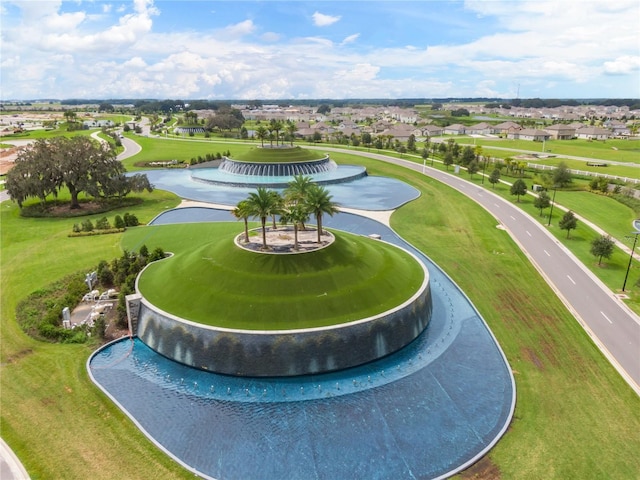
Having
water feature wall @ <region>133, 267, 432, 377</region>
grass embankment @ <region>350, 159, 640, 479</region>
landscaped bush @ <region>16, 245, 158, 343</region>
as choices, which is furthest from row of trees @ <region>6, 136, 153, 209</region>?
grass embankment @ <region>350, 159, 640, 479</region>

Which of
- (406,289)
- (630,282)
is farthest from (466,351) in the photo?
(630,282)

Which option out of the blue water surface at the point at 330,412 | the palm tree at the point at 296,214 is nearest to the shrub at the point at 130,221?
the blue water surface at the point at 330,412

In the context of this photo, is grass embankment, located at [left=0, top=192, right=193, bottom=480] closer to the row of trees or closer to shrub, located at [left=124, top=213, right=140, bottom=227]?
shrub, located at [left=124, top=213, right=140, bottom=227]

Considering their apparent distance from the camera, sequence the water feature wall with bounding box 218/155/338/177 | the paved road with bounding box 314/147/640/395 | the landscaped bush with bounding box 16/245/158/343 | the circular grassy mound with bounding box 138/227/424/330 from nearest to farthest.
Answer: the circular grassy mound with bounding box 138/227/424/330 < the paved road with bounding box 314/147/640/395 < the landscaped bush with bounding box 16/245/158/343 < the water feature wall with bounding box 218/155/338/177

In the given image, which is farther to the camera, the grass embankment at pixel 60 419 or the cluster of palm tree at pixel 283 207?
the cluster of palm tree at pixel 283 207

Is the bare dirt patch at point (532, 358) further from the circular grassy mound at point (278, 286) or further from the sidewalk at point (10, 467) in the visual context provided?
the sidewalk at point (10, 467)

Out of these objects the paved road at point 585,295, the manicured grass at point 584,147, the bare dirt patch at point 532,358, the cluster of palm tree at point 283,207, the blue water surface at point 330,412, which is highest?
the cluster of palm tree at point 283,207
